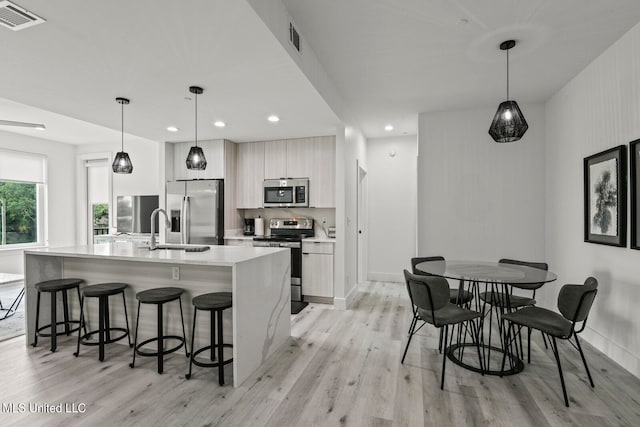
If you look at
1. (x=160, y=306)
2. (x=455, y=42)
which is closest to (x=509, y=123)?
(x=455, y=42)

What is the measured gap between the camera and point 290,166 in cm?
529

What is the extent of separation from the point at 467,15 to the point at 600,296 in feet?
9.04

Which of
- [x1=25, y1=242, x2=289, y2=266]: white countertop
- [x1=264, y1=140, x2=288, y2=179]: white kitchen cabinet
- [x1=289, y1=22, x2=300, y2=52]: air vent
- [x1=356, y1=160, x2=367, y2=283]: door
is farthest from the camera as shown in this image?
[x1=356, y1=160, x2=367, y2=283]: door

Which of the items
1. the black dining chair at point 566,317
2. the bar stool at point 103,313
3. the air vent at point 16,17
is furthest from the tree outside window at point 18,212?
the black dining chair at point 566,317

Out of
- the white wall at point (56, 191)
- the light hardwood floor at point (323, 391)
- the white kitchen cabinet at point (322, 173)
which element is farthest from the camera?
the white wall at point (56, 191)

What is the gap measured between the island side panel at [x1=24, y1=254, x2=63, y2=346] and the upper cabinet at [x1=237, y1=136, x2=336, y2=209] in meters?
2.63

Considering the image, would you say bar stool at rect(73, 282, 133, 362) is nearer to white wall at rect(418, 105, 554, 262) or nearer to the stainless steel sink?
the stainless steel sink

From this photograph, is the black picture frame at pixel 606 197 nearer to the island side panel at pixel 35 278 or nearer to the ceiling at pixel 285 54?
the ceiling at pixel 285 54

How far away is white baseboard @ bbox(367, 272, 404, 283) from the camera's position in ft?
20.4

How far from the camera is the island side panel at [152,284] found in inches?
115

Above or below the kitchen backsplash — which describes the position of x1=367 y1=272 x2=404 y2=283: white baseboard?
below

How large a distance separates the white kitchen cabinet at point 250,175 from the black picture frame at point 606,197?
417 centimetres

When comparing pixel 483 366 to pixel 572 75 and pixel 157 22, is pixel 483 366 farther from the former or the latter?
pixel 157 22

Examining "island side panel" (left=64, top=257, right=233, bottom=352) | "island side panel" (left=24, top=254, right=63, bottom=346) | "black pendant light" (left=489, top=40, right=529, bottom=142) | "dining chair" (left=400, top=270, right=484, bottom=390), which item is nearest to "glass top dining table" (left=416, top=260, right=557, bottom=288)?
"dining chair" (left=400, top=270, right=484, bottom=390)
